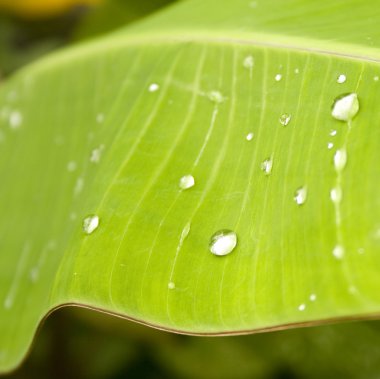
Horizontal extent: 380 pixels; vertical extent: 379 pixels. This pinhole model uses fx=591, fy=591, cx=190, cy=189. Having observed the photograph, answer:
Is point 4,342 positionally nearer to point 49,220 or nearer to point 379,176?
point 49,220

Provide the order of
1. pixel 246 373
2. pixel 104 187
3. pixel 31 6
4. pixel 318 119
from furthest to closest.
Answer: pixel 31 6, pixel 246 373, pixel 104 187, pixel 318 119

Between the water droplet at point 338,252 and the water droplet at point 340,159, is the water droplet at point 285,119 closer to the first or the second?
the water droplet at point 340,159

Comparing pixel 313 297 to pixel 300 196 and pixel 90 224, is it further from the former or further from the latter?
pixel 90 224

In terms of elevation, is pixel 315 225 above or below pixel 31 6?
below

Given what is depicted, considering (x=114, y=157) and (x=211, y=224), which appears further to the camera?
(x=114, y=157)

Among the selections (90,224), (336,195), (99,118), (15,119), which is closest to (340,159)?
(336,195)

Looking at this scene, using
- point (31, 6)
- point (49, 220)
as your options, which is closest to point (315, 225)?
point (49, 220)

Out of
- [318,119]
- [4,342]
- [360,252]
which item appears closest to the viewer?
[360,252]

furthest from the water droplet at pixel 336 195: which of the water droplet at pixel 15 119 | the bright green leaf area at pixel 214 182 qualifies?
the water droplet at pixel 15 119
